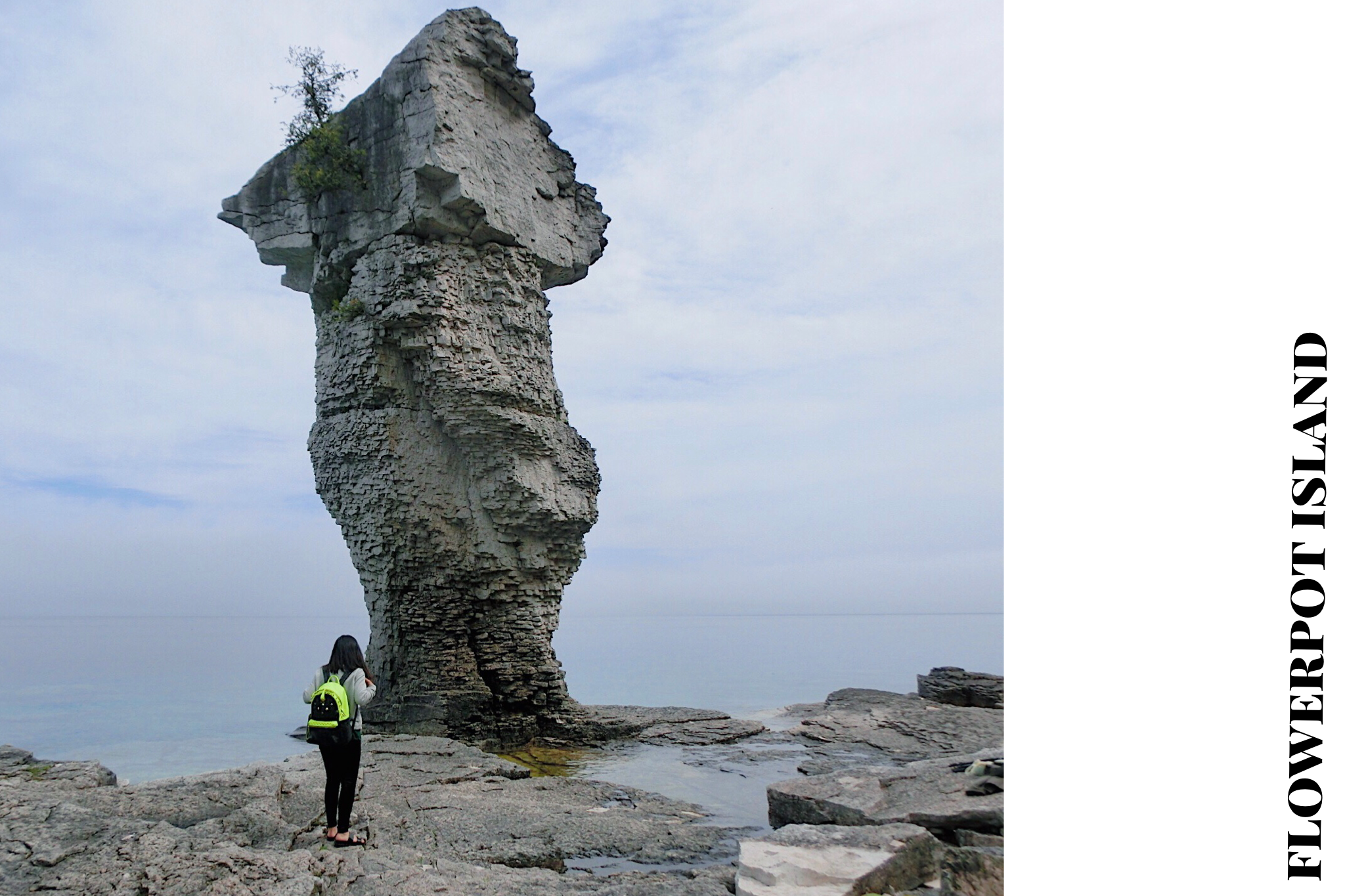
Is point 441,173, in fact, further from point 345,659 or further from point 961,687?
point 961,687

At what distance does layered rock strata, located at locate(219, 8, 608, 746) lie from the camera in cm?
1105

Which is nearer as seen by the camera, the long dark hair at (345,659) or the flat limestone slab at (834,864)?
the flat limestone slab at (834,864)

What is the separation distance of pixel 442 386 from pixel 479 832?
628 cm

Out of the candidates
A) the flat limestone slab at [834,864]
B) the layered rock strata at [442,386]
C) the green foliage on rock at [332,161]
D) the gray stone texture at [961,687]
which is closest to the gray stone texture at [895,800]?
the flat limestone slab at [834,864]

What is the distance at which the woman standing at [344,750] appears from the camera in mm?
5562

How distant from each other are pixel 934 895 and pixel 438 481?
9005 millimetres

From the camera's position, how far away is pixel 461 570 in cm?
1169

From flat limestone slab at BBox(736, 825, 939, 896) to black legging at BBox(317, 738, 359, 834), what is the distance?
2.74m

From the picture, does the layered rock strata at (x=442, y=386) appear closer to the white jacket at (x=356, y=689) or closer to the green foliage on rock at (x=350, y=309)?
the green foliage on rock at (x=350, y=309)

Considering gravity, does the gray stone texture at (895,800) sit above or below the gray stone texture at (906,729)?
above

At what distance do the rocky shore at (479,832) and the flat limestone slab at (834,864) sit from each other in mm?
11

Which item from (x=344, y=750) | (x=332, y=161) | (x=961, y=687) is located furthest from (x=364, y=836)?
(x=961, y=687)

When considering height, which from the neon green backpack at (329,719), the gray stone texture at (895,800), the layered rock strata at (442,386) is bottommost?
the gray stone texture at (895,800)
